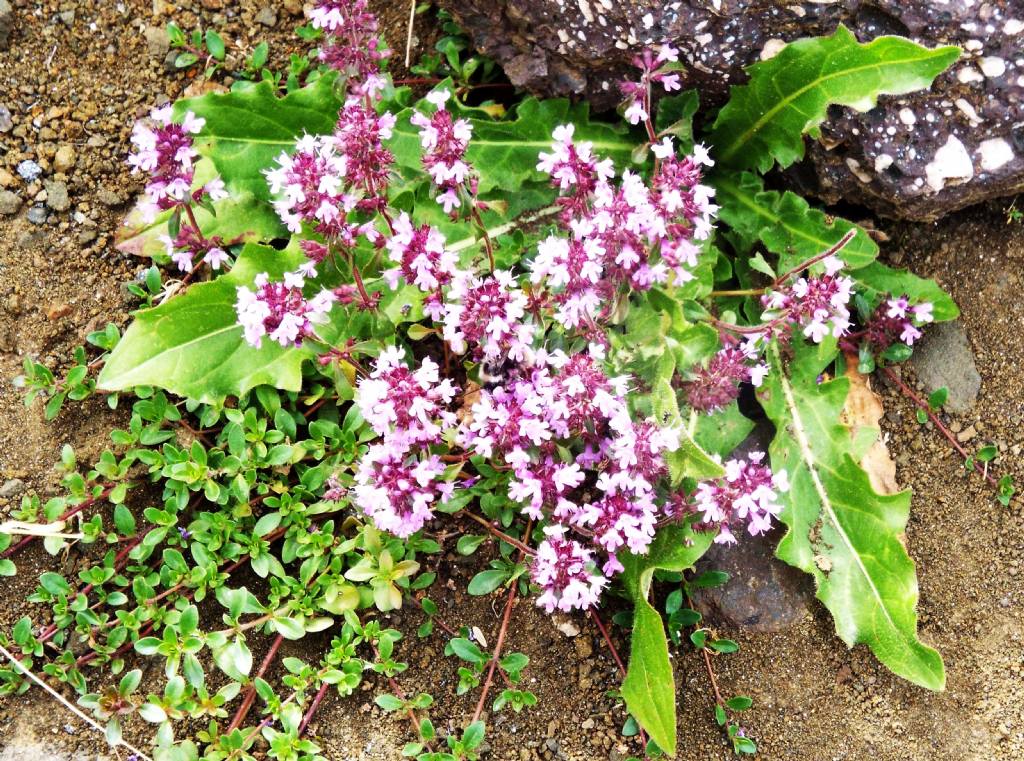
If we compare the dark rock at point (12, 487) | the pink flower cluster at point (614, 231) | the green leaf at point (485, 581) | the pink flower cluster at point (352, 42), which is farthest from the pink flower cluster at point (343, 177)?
the dark rock at point (12, 487)

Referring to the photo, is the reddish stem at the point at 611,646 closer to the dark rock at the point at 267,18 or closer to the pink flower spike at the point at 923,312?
the pink flower spike at the point at 923,312

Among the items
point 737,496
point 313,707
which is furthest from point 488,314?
point 313,707

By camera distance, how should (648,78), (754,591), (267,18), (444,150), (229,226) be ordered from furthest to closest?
(267,18) → (229,226) → (754,591) → (648,78) → (444,150)

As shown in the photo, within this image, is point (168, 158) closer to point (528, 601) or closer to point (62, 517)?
point (62, 517)

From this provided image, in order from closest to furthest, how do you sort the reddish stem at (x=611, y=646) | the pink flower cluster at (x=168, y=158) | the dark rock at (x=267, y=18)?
the pink flower cluster at (x=168, y=158)
the reddish stem at (x=611, y=646)
the dark rock at (x=267, y=18)

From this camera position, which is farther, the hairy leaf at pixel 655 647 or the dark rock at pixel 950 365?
the dark rock at pixel 950 365

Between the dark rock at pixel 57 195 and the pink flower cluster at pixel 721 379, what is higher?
the dark rock at pixel 57 195

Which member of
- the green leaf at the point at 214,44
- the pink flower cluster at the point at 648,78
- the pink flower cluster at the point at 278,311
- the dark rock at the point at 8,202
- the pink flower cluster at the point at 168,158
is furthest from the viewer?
the green leaf at the point at 214,44
